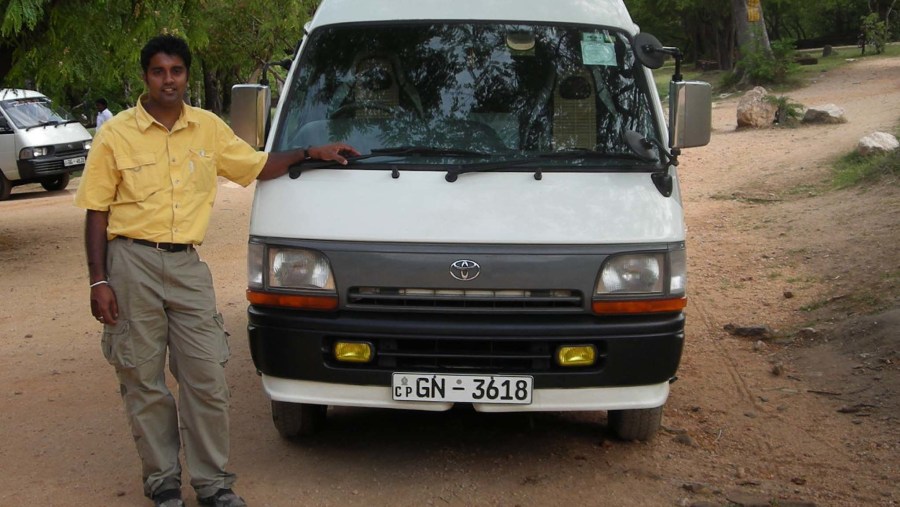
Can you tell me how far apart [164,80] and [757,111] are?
60.0ft

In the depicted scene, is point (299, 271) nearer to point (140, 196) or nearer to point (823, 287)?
point (140, 196)

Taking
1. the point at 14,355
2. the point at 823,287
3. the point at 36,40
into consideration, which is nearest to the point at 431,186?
the point at 14,355

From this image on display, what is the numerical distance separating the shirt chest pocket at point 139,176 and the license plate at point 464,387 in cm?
122

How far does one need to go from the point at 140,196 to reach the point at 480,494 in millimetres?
1810

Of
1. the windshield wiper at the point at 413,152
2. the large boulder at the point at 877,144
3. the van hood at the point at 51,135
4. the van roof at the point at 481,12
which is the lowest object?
the van hood at the point at 51,135

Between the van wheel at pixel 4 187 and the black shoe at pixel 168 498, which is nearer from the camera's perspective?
the black shoe at pixel 168 498

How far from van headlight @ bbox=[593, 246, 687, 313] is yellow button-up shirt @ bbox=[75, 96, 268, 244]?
162 cm

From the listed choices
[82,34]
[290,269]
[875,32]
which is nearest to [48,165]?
[82,34]

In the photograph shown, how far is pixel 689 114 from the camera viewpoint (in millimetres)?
5285

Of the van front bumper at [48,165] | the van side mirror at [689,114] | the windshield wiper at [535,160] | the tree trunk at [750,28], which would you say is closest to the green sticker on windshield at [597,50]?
the van side mirror at [689,114]

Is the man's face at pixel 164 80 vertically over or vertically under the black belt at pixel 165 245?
over

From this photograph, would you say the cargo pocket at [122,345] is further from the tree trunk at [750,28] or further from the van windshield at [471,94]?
the tree trunk at [750,28]

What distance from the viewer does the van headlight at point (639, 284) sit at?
4.60 metres

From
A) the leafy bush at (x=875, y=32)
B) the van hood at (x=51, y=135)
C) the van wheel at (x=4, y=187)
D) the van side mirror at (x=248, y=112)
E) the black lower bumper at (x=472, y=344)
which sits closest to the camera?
the black lower bumper at (x=472, y=344)
